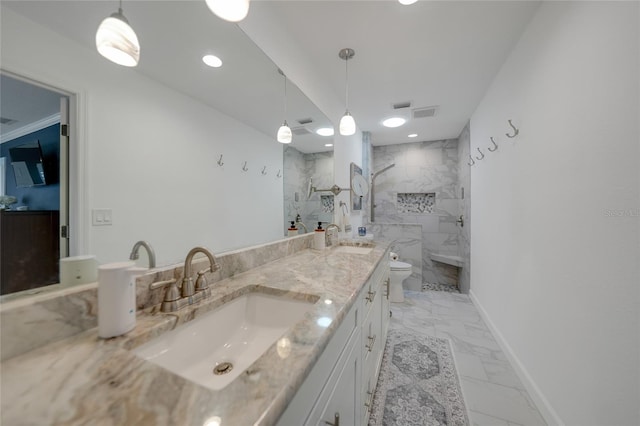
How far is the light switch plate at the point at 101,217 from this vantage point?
2.05ft

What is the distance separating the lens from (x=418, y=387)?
1514 mm

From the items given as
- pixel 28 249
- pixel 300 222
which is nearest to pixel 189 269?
pixel 28 249

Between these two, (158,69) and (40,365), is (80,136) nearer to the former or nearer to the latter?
(158,69)

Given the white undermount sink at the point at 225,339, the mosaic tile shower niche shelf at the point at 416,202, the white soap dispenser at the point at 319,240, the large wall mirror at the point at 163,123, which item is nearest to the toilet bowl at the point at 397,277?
the white soap dispenser at the point at 319,240

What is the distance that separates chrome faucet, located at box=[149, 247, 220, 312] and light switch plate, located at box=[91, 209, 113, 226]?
225 millimetres

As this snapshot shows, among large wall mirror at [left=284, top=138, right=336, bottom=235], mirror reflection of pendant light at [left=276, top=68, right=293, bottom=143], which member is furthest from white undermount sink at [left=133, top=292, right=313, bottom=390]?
mirror reflection of pendant light at [left=276, top=68, right=293, bottom=143]

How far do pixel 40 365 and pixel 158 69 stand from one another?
87cm

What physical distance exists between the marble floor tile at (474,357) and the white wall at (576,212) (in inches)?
4.6

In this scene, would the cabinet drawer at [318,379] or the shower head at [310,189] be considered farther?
the shower head at [310,189]

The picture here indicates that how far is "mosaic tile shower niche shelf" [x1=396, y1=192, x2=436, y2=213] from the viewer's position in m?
4.14

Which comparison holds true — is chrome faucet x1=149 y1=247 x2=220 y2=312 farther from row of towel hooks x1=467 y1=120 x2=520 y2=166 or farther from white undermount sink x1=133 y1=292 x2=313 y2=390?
row of towel hooks x1=467 y1=120 x2=520 y2=166

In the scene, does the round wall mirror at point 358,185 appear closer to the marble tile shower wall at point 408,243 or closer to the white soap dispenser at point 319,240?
the marble tile shower wall at point 408,243

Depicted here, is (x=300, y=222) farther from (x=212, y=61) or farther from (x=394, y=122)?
(x=394, y=122)

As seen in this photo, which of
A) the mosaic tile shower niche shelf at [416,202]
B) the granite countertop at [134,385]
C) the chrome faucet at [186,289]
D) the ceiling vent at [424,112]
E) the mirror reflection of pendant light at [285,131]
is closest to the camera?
the granite countertop at [134,385]
